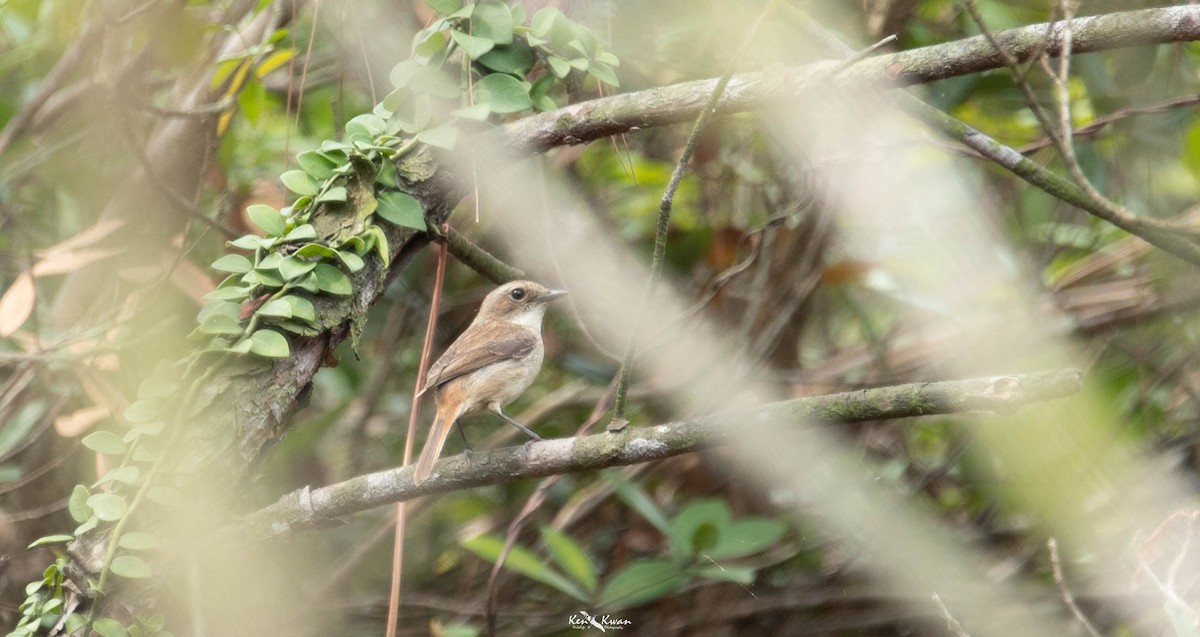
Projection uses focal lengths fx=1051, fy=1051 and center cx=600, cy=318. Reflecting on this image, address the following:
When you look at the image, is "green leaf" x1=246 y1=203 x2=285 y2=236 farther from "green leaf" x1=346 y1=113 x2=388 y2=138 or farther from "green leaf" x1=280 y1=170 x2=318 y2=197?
"green leaf" x1=346 y1=113 x2=388 y2=138

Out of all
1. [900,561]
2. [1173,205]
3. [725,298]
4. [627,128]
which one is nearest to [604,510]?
[725,298]

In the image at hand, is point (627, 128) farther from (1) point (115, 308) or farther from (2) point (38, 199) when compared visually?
(2) point (38, 199)

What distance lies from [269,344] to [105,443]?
1.64 ft

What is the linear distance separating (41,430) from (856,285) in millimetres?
3722

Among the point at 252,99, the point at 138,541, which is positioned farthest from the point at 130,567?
the point at 252,99

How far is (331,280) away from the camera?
2.81 metres

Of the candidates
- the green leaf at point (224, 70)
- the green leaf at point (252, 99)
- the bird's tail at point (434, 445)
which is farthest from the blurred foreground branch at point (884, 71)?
the green leaf at point (252, 99)

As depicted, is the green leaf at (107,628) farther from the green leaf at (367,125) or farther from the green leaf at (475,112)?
the green leaf at (475,112)

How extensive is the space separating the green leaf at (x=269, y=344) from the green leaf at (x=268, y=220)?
310mm

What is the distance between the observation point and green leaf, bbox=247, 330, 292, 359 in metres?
2.68

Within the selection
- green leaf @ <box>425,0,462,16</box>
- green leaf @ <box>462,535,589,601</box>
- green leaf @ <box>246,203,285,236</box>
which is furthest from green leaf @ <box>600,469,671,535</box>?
green leaf @ <box>425,0,462,16</box>

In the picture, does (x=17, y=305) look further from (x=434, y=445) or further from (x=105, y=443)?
(x=434, y=445)

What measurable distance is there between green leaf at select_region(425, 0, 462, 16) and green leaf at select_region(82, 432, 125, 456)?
1495 millimetres

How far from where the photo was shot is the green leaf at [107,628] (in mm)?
2492
